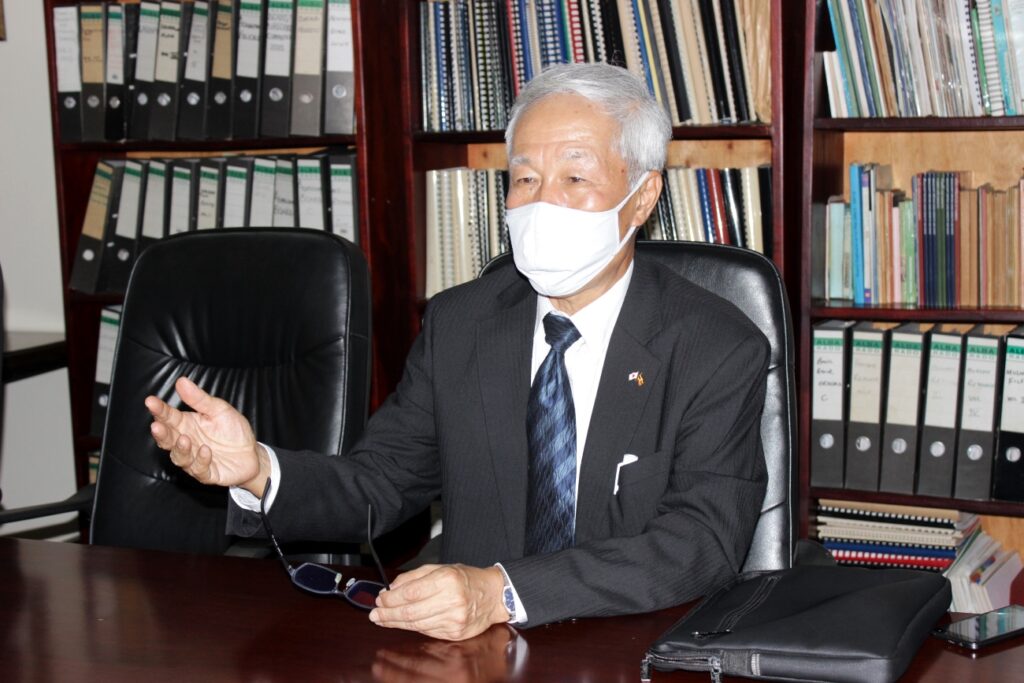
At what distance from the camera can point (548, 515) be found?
1451 millimetres

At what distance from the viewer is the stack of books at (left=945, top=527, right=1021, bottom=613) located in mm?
2494

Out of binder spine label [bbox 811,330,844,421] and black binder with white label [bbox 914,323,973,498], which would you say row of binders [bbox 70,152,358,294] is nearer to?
binder spine label [bbox 811,330,844,421]

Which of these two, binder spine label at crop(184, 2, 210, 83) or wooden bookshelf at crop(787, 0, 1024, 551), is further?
binder spine label at crop(184, 2, 210, 83)

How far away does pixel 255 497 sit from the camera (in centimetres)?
141

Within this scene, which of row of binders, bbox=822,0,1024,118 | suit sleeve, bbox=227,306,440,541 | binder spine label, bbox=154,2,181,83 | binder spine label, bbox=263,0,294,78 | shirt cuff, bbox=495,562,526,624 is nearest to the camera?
shirt cuff, bbox=495,562,526,624

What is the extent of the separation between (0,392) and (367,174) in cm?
97

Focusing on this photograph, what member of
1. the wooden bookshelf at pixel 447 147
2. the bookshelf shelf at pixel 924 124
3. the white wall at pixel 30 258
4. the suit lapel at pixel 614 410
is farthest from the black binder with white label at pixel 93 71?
the suit lapel at pixel 614 410

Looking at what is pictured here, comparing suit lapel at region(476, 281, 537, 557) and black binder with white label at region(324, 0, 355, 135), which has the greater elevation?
black binder with white label at region(324, 0, 355, 135)

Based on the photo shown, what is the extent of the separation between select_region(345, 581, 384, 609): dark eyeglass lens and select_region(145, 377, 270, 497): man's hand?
21 centimetres

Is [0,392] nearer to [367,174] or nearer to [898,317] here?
[367,174]

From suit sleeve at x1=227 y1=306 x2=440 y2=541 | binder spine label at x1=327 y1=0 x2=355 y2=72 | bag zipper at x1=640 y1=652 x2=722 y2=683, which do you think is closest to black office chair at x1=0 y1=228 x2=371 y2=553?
suit sleeve at x1=227 y1=306 x2=440 y2=541

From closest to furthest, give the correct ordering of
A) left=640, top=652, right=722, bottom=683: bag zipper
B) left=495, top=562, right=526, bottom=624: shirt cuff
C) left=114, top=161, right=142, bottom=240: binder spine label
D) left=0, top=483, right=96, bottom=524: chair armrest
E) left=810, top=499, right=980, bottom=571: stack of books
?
left=640, top=652, right=722, bottom=683: bag zipper, left=495, top=562, right=526, bottom=624: shirt cuff, left=0, top=483, right=96, bottom=524: chair armrest, left=810, top=499, right=980, bottom=571: stack of books, left=114, top=161, right=142, bottom=240: binder spine label

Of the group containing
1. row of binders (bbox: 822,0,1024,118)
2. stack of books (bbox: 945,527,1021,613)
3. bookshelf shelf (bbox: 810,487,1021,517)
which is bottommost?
stack of books (bbox: 945,527,1021,613)

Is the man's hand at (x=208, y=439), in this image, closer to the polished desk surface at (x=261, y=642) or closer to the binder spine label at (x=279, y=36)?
the polished desk surface at (x=261, y=642)
